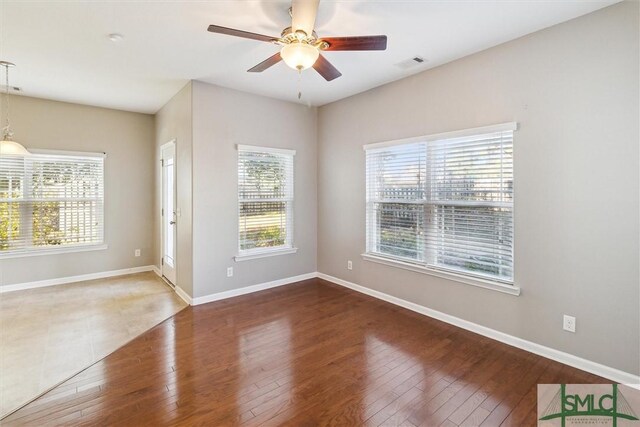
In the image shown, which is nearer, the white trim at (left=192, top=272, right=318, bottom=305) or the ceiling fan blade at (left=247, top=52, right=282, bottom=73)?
the ceiling fan blade at (left=247, top=52, right=282, bottom=73)

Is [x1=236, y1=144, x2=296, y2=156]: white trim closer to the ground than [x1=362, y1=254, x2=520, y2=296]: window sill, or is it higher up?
higher up

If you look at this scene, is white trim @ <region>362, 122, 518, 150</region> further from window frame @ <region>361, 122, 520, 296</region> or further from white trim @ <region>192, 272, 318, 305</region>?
white trim @ <region>192, 272, 318, 305</region>

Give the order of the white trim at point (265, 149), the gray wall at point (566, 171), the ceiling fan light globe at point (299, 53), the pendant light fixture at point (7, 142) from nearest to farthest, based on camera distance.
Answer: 1. the ceiling fan light globe at point (299, 53)
2. the gray wall at point (566, 171)
3. the pendant light fixture at point (7, 142)
4. the white trim at point (265, 149)

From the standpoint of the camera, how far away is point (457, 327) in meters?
3.28

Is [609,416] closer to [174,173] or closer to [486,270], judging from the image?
[486,270]

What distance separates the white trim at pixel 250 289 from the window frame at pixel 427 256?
1.19 meters

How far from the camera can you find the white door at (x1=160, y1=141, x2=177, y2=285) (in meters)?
4.52

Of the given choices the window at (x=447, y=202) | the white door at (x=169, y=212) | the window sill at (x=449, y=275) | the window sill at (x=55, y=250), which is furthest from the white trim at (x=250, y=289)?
the window sill at (x=55, y=250)

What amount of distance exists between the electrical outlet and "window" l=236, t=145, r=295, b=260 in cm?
336

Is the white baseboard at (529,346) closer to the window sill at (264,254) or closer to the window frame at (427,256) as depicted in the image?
the window frame at (427,256)

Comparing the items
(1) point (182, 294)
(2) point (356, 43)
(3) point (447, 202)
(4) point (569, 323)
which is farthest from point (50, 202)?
(4) point (569, 323)

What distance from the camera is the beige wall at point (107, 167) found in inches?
177

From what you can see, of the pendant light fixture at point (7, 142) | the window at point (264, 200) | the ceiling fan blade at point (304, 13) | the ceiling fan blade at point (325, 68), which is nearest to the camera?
the ceiling fan blade at point (304, 13)

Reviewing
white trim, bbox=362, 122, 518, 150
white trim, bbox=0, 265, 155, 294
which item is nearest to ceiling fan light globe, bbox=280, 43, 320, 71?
white trim, bbox=362, 122, 518, 150
